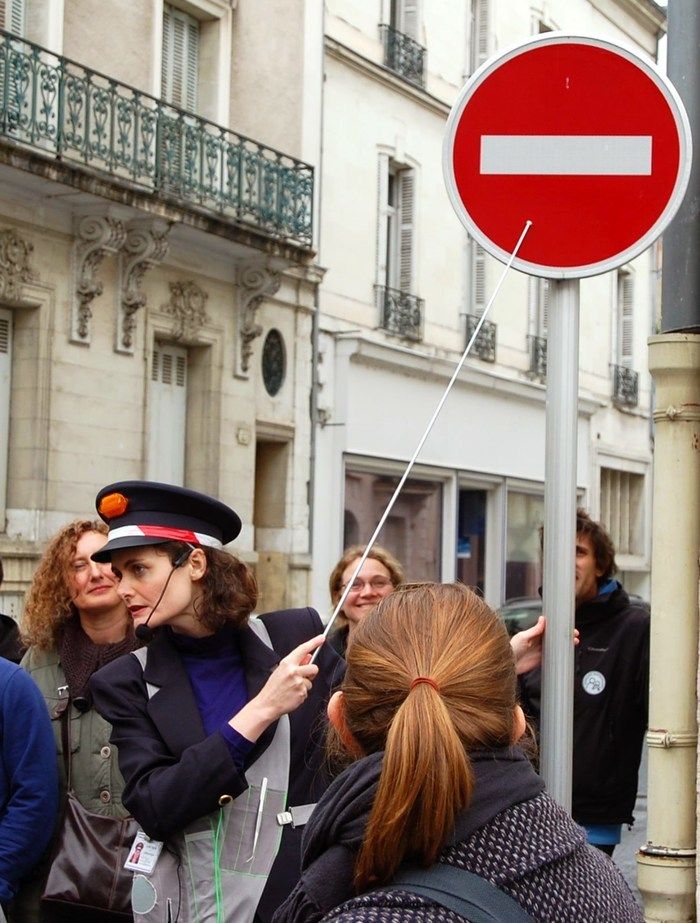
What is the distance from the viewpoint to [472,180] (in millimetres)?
3316

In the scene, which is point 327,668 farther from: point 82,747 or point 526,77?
point 526,77

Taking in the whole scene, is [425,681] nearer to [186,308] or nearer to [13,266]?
[13,266]

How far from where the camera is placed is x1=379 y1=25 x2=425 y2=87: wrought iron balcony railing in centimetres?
2222

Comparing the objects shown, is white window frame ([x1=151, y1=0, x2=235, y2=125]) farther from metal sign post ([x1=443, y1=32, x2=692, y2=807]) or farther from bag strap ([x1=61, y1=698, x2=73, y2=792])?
metal sign post ([x1=443, y1=32, x2=692, y2=807])

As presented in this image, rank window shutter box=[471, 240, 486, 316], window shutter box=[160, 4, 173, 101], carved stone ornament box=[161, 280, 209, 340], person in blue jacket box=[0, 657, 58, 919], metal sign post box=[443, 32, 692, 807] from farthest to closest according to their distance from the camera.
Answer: window shutter box=[471, 240, 486, 316] < window shutter box=[160, 4, 173, 101] < carved stone ornament box=[161, 280, 209, 340] < person in blue jacket box=[0, 657, 58, 919] < metal sign post box=[443, 32, 692, 807]

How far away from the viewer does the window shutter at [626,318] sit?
102ft

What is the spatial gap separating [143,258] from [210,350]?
6.84 feet

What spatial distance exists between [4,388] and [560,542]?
13.6 meters

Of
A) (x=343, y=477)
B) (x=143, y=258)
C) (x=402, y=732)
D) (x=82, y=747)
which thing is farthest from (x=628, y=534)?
(x=402, y=732)

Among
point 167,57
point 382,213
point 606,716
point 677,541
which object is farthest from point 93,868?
point 382,213

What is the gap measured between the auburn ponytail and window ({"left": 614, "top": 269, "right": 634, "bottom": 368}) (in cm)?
2939

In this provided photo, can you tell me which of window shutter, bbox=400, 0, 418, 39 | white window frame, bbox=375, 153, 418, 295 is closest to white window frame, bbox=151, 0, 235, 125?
white window frame, bbox=375, 153, 418, 295

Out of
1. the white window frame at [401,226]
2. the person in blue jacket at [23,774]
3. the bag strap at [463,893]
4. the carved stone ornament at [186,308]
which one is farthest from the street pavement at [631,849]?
the white window frame at [401,226]

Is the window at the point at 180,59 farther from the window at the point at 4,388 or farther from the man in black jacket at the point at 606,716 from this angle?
the man in black jacket at the point at 606,716
